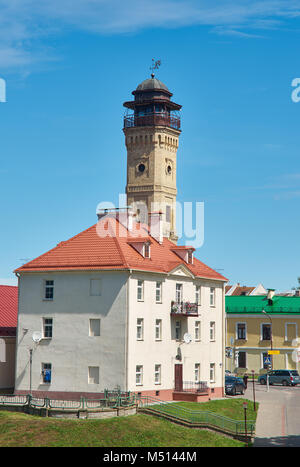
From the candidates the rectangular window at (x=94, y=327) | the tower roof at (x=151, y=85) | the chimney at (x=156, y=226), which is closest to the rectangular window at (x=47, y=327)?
the rectangular window at (x=94, y=327)

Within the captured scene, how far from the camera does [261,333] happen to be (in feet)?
291

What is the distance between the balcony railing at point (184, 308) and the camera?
189ft

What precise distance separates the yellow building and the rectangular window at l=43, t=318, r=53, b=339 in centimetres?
3793

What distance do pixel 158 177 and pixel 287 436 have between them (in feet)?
215

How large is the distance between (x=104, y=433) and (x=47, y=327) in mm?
14832

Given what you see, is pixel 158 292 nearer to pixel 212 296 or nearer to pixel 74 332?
pixel 74 332

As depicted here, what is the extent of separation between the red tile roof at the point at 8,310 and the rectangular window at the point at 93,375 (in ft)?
33.1

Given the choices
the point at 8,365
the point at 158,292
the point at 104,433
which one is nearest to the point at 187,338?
the point at 158,292

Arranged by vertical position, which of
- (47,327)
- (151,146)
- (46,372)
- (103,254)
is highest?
(151,146)

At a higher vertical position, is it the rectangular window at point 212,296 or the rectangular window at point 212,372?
the rectangular window at point 212,296

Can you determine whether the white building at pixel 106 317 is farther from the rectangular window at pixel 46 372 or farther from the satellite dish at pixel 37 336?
the satellite dish at pixel 37 336

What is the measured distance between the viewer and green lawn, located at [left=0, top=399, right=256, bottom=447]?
1609 inches
